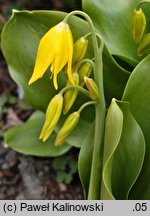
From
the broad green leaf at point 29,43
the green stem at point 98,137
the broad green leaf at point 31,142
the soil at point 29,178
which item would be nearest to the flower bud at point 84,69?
the green stem at point 98,137

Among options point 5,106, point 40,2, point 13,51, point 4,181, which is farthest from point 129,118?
point 40,2

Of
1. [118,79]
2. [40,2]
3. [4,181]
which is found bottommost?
[4,181]

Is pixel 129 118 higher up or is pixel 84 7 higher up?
pixel 84 7

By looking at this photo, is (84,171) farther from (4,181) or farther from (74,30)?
(4,181)

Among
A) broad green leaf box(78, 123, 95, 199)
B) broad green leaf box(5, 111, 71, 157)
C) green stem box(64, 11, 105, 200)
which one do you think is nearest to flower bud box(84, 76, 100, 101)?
green stem box(64, 11, 105, 200)

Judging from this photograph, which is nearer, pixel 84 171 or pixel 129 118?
pixel 129 118

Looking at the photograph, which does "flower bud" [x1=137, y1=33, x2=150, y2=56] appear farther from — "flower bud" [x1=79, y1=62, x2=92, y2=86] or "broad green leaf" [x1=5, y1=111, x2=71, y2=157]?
"broad green leaf" [x1=5, y1=111, x2=71, y2=157]
